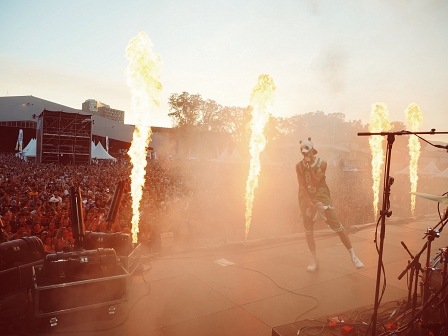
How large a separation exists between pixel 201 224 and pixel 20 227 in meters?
5.64

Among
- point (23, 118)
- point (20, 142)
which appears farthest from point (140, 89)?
point (23, 118)

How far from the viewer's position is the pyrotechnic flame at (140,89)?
7.16m

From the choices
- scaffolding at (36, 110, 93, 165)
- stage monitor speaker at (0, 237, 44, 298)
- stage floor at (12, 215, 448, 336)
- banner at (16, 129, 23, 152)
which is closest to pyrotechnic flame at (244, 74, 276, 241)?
stage floor at (12, 215, 448, 336)

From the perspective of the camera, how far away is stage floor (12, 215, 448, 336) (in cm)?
407

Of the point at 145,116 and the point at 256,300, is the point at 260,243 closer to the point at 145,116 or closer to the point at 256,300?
the point at 256,300

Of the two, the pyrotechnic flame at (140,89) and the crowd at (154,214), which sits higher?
the pyrotechnic flame at (140,89)

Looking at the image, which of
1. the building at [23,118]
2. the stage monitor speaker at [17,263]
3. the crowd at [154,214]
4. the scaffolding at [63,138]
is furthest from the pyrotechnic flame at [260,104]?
the building at [23,118]

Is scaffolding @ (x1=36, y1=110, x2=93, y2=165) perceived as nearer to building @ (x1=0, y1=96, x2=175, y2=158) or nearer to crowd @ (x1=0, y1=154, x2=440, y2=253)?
crowd @ (x1=0, y1=154, x2=440, y2=253)

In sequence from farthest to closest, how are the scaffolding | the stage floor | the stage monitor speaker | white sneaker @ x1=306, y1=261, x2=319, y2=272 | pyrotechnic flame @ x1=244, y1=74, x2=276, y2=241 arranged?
the scaffolding < pyrotechnic flame @ x1=244, y1=74, x2=276, y2=241 < white sneaker @ x1=306, y1=261, x2=319, y2=272 < the stage monitor speaker < the stage floor

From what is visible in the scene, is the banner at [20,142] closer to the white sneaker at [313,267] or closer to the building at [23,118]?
the building at [23,118]

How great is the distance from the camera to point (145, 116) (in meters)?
7.42

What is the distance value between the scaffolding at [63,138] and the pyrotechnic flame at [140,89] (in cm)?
2494

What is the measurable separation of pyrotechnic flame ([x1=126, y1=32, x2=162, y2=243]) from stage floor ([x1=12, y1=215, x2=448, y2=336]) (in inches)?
70.2

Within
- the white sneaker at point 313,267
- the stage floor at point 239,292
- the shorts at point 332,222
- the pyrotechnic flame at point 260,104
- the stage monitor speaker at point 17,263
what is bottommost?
the stage floor at point 239,292
